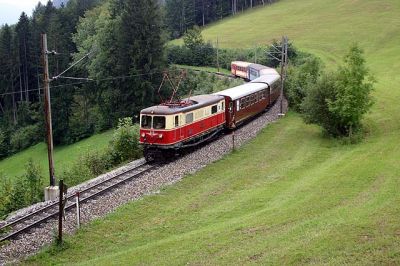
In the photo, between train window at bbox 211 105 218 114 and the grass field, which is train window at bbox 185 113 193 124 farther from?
the grass field

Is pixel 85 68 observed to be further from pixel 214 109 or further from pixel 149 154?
pixel 149 154

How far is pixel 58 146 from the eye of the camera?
71.0 metres

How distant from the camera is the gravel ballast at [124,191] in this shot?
1683 cm

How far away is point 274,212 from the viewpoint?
1745 cm

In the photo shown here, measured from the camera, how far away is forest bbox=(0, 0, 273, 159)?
60.5 m

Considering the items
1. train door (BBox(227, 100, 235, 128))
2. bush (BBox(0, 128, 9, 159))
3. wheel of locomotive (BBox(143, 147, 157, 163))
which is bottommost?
bush (BBox(0, 128, 9, 159))

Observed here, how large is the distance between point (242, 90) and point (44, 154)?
113ft

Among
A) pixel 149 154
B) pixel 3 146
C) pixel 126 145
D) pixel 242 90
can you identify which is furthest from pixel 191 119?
pixel 3 146

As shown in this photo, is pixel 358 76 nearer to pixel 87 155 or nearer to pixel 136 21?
pixel 87 155

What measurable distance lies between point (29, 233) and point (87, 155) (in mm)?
13690

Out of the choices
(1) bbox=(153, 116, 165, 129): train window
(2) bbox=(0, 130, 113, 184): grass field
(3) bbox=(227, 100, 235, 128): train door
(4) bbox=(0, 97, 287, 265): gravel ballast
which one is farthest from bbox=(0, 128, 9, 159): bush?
(1) bbox=(153, 116, 165, 129): train window

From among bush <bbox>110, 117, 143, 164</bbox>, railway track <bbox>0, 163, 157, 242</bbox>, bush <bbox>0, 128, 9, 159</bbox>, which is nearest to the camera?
railway track <bbox>0, 163, 157, 242</bbox>

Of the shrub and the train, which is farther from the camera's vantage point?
the train

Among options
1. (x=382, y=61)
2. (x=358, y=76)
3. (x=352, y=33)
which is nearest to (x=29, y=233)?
(x=358, y=76)
